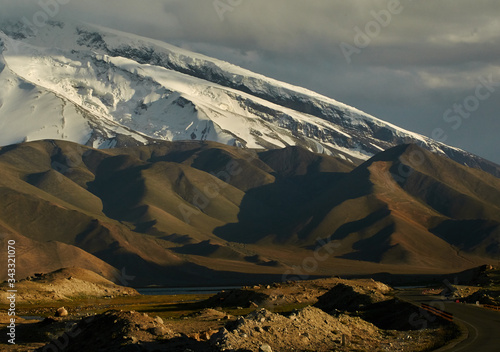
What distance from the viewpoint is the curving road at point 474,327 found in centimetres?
5250

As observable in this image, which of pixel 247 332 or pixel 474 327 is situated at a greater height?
pixel 474 327

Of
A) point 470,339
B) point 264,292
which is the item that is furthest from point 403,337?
point 264,292

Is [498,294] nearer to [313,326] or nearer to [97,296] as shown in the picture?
[313,326]

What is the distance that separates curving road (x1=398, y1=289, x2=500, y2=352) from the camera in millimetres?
52500

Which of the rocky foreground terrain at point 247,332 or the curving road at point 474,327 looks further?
the curving road at point 474,327

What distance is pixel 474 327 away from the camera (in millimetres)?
61750

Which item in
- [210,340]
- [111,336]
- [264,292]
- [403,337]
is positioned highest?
[403,337]

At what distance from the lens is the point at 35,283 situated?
14375 cm

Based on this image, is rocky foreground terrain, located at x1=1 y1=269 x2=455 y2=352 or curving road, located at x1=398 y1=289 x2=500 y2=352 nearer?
rocky foreground terrain, located at x1=1 y1=269 x2=455 y2=352

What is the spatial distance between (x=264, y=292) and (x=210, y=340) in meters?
62.0

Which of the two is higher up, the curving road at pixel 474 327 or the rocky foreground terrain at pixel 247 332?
the curving road at pixel 474 327

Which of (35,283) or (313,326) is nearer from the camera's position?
(313,326)

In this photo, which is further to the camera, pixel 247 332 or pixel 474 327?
pixel 474 327

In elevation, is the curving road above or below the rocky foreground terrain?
above
